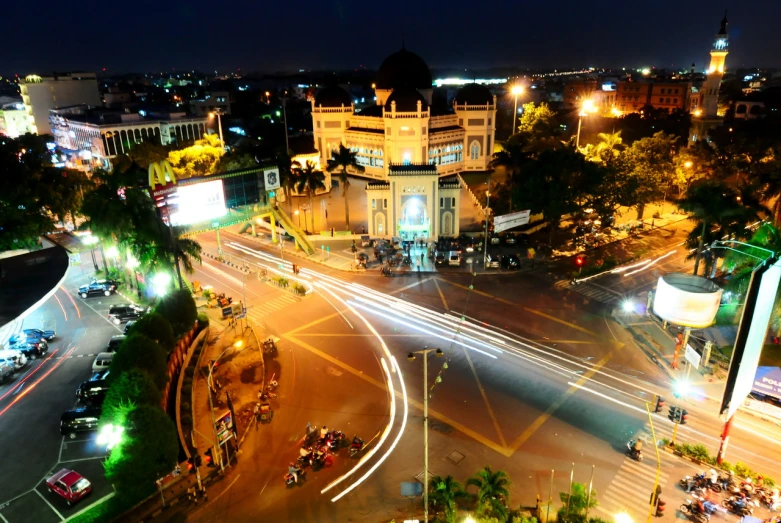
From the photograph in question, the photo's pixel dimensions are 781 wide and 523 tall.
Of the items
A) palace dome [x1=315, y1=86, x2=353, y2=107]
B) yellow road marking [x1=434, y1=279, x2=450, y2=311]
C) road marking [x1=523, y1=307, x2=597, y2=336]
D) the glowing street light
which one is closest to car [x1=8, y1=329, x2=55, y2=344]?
the glowing street light

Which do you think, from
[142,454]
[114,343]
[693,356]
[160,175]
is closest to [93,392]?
[114,343]

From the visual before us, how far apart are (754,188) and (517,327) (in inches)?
880

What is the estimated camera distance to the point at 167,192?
39.2 meters

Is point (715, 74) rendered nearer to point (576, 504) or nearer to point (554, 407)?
point (554, 407)

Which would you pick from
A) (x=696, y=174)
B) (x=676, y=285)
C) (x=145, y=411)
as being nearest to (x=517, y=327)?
(x=676, y=285)

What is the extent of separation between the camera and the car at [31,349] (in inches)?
1377

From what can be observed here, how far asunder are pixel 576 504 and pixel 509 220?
106ft

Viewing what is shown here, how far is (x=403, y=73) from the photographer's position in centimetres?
9319

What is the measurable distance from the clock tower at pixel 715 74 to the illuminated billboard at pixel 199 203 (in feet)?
262

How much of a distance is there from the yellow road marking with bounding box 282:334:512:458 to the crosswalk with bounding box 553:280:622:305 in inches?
853

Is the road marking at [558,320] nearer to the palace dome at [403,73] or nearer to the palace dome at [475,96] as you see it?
the palace dome at [475,96]

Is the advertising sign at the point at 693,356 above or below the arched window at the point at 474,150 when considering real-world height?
below

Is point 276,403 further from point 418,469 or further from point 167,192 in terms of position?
point 167,192

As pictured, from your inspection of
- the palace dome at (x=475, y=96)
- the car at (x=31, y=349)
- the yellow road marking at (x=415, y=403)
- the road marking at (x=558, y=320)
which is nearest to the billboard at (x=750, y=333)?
the yellow road marking at (x=415, y=403)
